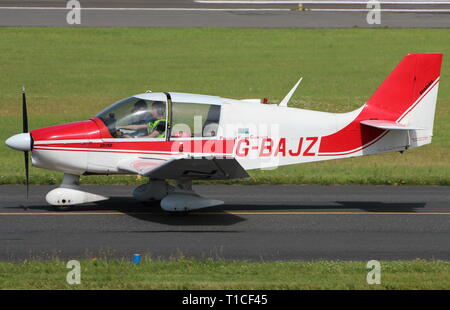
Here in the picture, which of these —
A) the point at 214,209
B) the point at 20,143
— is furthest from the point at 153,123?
the point at 20,143

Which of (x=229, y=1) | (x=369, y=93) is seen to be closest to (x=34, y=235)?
(x=369, y=93)

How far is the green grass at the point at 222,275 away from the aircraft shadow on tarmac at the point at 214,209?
2.70 metres

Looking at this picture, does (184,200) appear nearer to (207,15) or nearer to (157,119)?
(157,119)

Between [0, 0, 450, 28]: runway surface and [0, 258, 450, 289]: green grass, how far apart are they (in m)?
28.5

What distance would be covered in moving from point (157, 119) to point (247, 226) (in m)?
2.36

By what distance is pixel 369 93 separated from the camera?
29.4 metres

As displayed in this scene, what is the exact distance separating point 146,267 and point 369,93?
64.3ft

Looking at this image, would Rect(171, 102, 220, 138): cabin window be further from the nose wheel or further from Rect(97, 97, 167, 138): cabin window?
the nose wheel

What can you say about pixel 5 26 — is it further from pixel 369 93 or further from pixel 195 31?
pixel 369 93

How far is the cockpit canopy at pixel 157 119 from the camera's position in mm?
14211

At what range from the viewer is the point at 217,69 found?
107 ft

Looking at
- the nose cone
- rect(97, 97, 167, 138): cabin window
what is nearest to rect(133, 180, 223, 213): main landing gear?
rect(97, 97, 167, 138): cabin window

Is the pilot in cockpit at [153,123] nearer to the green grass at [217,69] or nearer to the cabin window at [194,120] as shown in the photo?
the cabin window at [194,120]

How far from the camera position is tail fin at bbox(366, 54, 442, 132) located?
→ 14.9 meters
